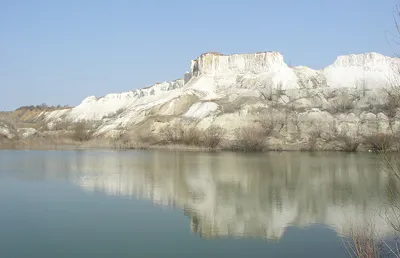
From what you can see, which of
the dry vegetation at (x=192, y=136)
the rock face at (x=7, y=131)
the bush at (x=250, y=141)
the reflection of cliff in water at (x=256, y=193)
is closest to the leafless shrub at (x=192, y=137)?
the dry vegetation at (x=192, y=136)

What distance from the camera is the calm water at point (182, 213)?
8406 millimetres

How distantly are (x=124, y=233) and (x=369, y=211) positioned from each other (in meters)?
6.40

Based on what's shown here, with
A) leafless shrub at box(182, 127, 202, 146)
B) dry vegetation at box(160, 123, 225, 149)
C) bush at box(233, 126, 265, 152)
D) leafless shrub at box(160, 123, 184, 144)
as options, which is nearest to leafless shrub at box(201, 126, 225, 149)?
dry vegetation at box(160, 123, 225, 149)

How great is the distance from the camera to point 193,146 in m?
44.2

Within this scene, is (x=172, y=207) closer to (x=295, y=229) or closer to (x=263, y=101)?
(x=295, y=229)

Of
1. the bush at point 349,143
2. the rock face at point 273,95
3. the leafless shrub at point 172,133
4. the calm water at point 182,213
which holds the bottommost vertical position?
the calm water at point 182,213

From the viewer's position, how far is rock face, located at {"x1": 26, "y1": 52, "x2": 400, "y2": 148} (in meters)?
45.2

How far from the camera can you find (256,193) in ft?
48.7

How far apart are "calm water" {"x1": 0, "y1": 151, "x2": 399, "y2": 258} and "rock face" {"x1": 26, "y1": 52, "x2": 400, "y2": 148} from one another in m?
26.1

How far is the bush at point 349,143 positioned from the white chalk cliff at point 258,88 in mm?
3372

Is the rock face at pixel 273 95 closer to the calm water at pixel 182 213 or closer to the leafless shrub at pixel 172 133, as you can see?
the leafless shrub at pixel 172 133

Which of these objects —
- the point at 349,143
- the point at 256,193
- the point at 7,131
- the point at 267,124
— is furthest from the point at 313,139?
the point at 7,131

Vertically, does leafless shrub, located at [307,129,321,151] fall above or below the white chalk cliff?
below

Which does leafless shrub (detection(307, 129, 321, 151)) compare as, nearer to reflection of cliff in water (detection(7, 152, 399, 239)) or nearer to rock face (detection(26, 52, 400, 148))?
rock face (detection(26, 52, 400, 148))
